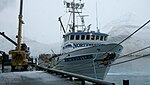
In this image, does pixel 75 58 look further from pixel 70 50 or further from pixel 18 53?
pixel 18 53

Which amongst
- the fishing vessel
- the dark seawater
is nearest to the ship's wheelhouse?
the fishing vessel

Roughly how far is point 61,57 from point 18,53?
5.23 m

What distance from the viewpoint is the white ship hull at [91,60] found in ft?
80.6

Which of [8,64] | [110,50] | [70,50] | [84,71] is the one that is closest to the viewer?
[110,50]

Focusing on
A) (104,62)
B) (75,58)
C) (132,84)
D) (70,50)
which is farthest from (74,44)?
(132,84)

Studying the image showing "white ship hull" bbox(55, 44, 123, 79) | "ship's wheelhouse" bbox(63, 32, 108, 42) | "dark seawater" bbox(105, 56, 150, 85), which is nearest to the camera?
"white ship hull" bbox(55, 44, 123, 79)

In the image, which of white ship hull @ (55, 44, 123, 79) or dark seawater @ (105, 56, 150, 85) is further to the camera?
dark seawater @ (105, 56, 150, 85)

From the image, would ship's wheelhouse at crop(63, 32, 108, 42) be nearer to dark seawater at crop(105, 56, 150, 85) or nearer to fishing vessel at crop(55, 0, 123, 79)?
fishing vessel at crop(55, 0, 123, 79)

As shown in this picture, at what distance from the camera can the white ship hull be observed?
967 inches

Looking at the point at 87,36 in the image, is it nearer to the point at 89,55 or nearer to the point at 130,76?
the point at 89,55

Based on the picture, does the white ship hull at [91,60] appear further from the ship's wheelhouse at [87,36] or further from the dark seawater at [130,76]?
the dark seawater at [130,76]

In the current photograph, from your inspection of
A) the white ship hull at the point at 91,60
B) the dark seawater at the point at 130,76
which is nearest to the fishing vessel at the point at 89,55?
the white ship hull at the point at 91,60

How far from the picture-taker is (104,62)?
25344 millimetres

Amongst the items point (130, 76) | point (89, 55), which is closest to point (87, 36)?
point (89, 55)
